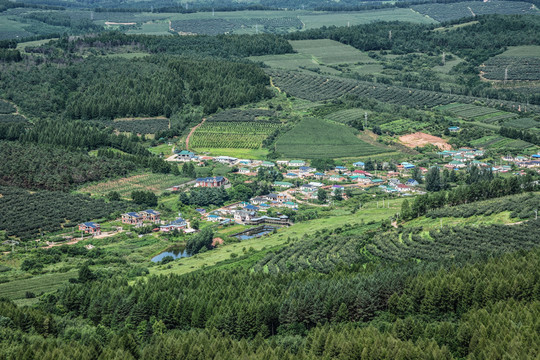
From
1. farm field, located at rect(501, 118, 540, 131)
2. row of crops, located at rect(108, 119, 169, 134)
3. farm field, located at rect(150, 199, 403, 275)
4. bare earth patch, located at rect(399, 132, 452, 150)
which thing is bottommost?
farm field, located at rect(150, 199, 403, 275)

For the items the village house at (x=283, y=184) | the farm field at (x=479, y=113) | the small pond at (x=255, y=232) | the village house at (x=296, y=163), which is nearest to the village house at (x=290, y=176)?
the village house at (x=283, y=184)

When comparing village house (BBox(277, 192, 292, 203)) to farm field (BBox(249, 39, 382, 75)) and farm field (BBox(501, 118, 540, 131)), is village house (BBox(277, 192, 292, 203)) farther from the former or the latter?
farm field (BBox(249, 39, 382, 75))

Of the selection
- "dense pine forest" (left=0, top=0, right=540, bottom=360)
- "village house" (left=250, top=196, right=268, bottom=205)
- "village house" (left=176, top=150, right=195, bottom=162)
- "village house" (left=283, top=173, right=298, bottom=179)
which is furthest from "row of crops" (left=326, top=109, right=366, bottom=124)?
"village house" (left=250, top=196, right=268, bottom=205)

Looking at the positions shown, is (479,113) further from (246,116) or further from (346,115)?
(246,116)

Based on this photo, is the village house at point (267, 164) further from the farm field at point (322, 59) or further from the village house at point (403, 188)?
the farm field at point (322, 59)

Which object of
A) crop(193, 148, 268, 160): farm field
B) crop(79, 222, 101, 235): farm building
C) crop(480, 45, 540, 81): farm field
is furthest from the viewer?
crop(480, 45, 540, 81): farm field

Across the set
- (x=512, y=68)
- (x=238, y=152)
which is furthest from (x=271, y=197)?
(x=512, y=68)
